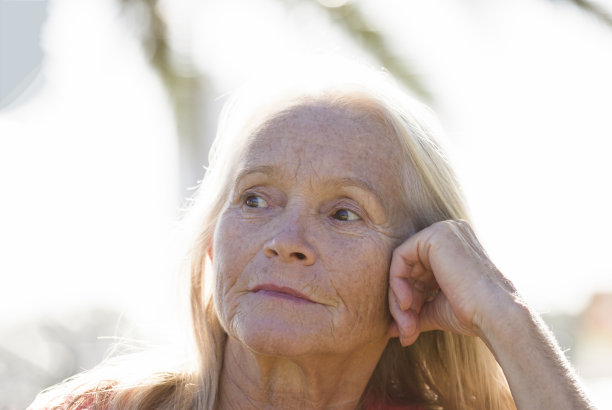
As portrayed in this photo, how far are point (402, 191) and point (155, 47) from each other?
6.57 meters

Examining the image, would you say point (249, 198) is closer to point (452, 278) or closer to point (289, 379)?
point (289, 379)

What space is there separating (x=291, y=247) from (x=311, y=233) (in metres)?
0.13

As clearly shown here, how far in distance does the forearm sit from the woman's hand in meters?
0.06

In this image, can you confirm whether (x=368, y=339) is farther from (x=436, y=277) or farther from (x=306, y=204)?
(x=306, y=204)

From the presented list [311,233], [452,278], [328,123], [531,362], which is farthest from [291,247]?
[531,362]

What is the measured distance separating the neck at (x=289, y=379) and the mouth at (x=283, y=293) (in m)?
0.30

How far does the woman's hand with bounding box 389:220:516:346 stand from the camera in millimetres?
2994

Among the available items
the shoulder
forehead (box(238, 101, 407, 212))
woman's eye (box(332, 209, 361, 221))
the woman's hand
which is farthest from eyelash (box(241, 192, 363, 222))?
the shoulder

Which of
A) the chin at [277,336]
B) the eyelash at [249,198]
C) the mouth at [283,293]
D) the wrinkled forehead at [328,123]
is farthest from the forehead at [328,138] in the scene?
the chin at [277,336]

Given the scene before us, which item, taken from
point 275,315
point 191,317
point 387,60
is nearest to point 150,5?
point 387,60

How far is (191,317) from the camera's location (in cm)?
344

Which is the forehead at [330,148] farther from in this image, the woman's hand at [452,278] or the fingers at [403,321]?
the fingers at [403,321]

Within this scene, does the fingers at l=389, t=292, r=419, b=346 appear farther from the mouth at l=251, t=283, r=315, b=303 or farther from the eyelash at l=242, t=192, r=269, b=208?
the eyelash at l=242, t=192, r=269, b=208

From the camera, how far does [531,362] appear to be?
282 centimetres
